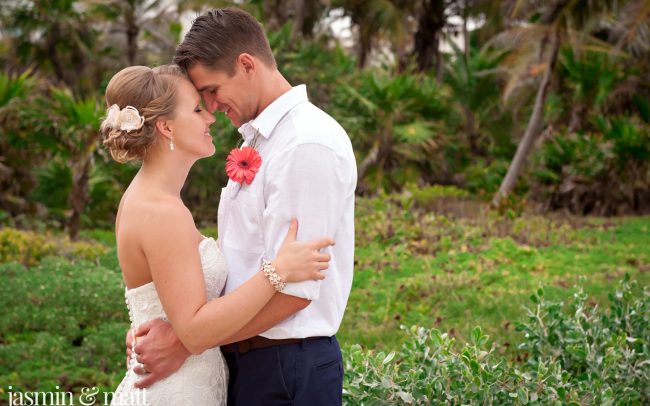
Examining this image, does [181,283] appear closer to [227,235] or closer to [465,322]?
[227,235]

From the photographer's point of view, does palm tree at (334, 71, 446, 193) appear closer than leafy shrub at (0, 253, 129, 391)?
No

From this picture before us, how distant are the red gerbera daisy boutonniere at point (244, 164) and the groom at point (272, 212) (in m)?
0.02

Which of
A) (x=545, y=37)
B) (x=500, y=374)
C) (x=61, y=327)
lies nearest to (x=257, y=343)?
(x=500, y=374)

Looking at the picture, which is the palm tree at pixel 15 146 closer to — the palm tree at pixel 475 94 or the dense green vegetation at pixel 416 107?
the dense green vegetation at pixel 416 107

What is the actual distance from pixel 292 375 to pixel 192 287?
398mm

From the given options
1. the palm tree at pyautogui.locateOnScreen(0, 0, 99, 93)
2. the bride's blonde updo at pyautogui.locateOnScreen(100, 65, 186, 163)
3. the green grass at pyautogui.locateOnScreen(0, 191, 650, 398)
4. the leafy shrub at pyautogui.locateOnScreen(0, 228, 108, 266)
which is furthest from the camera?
the palm tree at pyautogui.locateOnScreen(0, 0, 99, 93)

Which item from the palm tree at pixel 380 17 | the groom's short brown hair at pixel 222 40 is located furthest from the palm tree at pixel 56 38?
the groom's short brown hair at pixel 222 40

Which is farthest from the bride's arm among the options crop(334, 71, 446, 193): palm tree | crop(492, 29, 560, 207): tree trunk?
crop(334, 71, 446, 193): palm tree

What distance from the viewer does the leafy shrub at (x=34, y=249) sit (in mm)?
9422

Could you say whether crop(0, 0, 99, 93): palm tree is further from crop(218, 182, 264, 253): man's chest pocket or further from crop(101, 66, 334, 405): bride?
crop(218, 182, 264, 253): man's chest pocket

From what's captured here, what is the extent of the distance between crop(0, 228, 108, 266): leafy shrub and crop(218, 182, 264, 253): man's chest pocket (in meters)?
7.39

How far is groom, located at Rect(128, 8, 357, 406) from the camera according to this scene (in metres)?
2.27

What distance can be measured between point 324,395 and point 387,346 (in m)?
4.14

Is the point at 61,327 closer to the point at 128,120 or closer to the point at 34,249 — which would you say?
the point at 34,249
